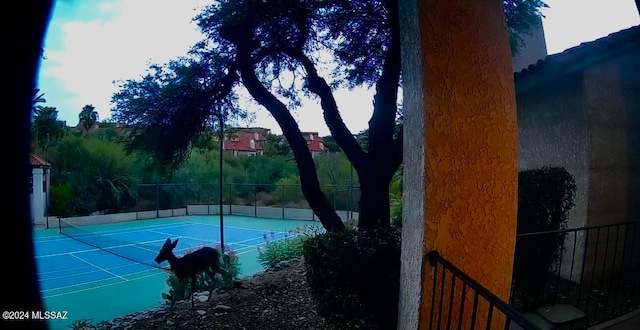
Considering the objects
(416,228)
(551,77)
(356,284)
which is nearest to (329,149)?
(551,77)

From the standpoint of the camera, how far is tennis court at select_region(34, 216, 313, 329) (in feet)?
23.3

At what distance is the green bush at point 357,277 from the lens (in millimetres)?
2607

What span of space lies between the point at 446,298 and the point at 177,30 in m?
4.70

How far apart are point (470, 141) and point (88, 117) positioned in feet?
18.9

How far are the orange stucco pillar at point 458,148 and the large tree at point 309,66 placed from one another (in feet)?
6.88

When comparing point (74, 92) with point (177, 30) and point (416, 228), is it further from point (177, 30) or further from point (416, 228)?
point (416, 228)

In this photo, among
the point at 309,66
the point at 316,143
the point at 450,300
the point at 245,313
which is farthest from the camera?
the point at 316,143

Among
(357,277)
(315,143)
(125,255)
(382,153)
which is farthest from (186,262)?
(125,255)

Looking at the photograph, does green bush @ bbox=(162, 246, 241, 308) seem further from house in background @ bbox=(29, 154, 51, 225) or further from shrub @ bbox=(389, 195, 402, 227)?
shrub @ bbox=(389, 195, 402, 227)

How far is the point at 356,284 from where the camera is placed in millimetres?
2688

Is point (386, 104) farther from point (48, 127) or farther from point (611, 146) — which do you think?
point (48, 127)

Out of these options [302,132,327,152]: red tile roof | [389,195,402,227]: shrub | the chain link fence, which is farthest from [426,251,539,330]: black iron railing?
the chain link fence

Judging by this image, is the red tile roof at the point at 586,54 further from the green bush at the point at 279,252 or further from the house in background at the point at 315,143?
the green bush at the point at 279,252

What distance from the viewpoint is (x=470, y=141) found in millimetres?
1979
